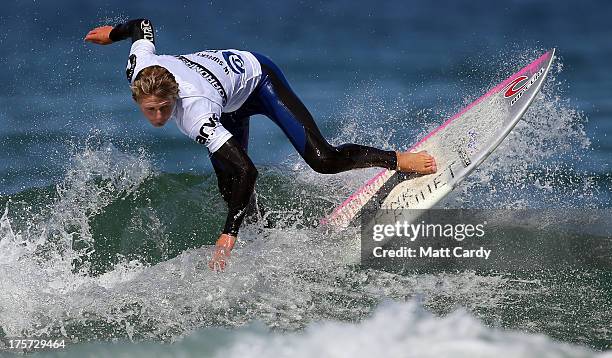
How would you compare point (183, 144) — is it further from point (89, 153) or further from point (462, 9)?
point (462, 9)

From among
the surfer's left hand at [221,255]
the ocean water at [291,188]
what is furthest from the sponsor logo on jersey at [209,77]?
the ocean water at [291,188]

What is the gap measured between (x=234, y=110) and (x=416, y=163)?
141 centimetres

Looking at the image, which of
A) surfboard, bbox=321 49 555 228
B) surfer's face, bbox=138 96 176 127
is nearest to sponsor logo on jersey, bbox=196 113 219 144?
surfer's face, bbox=138 96 176 127

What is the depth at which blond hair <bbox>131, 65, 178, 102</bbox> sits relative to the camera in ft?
18.0

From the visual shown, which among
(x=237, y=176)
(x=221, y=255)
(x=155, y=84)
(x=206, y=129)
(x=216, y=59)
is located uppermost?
(x=216, y=59)

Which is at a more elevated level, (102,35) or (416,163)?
(102,35)

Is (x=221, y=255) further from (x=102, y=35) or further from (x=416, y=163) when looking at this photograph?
(x=102, y=35)

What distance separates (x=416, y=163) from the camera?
6.80 metres

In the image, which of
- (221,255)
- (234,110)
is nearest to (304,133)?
(234,110)

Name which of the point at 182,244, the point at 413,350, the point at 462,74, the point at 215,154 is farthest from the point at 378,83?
the point at 413,350

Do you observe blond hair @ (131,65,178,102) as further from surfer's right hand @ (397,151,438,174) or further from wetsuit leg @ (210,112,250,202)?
surfer's right hand @ (397,151,438,174)

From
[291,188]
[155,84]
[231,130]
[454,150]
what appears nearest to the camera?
[155,84]

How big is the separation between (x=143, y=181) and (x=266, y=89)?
6.90 ft

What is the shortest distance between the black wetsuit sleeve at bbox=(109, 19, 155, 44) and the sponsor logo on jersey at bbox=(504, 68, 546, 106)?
2840mm
